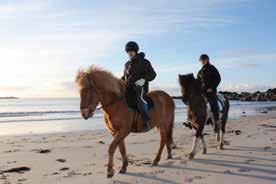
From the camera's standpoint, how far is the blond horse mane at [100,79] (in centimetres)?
759

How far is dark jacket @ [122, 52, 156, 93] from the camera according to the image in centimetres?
855

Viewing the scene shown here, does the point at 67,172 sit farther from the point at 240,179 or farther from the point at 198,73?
the point at 198,73

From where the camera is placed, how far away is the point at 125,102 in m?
8.23

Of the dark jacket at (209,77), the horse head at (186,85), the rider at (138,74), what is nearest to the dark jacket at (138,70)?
the rider at (138,74)

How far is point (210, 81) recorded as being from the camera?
11.6 metres

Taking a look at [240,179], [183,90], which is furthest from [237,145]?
[240,179]

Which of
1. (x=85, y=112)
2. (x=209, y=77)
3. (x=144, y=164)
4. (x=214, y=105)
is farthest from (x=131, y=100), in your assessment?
(x=209, y=77)

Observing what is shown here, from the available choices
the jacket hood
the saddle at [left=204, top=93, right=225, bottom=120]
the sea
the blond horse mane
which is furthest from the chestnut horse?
the sea

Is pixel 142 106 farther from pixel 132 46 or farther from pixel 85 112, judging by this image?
pixel 85 112

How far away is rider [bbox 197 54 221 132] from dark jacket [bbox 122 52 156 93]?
2.98m

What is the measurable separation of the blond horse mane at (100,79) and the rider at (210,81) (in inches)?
148

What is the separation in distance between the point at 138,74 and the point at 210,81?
3.58 metres

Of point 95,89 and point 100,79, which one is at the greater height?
point 100,79

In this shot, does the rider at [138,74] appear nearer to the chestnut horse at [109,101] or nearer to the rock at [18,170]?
the chestnut horse at [109,101]
